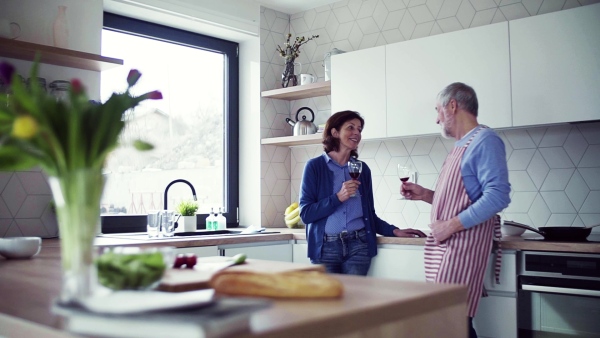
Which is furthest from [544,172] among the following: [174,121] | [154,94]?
[154,94]

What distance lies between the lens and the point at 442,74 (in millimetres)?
3645

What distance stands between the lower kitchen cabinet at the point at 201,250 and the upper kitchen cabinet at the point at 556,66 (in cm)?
175

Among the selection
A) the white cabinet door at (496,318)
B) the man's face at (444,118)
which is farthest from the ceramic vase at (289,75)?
the white cabinet door at (496,318)

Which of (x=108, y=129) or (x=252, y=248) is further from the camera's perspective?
(x=252, y=248)

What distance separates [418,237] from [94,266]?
8.35ft

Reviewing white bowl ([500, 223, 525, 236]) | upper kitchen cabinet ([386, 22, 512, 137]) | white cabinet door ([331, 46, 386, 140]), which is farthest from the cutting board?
white cabinet door ([331, 46, 386, 140])

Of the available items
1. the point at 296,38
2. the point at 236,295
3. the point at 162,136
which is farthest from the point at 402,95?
the point at 236,295

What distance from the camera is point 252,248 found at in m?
3.72

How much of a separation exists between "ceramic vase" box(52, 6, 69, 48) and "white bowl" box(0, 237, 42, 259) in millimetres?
1492

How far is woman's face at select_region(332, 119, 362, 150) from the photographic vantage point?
3.32 meters

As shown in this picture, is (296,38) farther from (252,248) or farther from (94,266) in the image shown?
(94,266)

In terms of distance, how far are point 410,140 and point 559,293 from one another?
1.54 m

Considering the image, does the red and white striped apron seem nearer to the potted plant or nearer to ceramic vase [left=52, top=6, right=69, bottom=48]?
the potted plant

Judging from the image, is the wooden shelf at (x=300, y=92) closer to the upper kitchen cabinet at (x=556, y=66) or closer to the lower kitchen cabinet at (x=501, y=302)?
the upper kitchen cabinet at (x=556, y=66)
